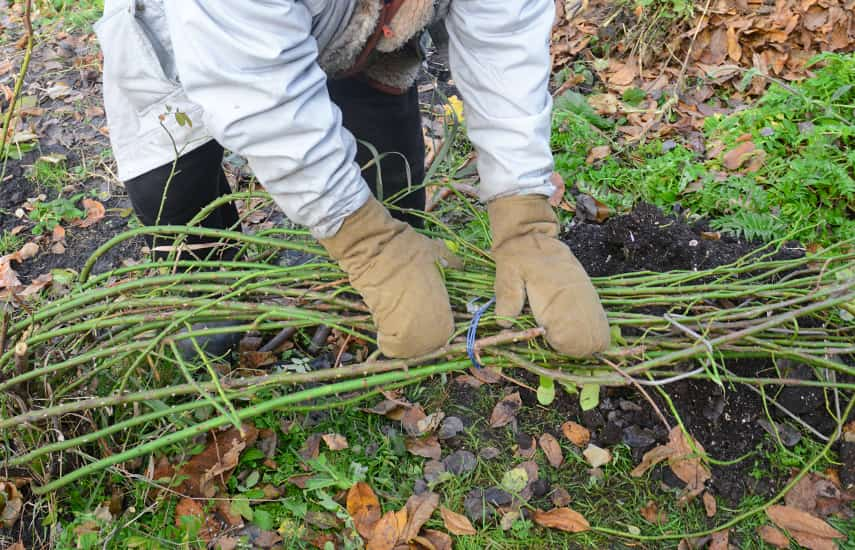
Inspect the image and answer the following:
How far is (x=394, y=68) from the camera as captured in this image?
207cm

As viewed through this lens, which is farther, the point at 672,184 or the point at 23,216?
the point at 23,216

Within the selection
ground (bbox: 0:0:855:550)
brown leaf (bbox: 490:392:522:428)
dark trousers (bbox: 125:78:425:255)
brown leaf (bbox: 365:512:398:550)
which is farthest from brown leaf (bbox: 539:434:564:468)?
dark trousers (bbox: 125:78:425:255)

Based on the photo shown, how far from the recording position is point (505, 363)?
1.66m

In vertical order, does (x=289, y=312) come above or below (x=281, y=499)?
above

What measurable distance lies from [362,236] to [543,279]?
44 cm

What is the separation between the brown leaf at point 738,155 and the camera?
2740 mm

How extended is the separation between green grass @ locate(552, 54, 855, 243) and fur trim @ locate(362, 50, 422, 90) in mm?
1013

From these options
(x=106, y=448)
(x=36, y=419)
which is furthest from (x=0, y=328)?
(x=106, y=448)

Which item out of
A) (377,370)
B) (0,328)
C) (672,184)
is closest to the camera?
(377,370)

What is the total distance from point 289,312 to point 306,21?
2.16ft

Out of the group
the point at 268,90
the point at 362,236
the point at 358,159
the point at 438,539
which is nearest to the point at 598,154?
the point at 358,159

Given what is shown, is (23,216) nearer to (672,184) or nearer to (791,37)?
(672,184)

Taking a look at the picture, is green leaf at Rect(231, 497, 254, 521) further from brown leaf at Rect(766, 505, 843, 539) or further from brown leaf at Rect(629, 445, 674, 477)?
brown leaf at Rect(766, 505, 843, 539)

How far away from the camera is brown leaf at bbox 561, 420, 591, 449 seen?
198 centimetres
